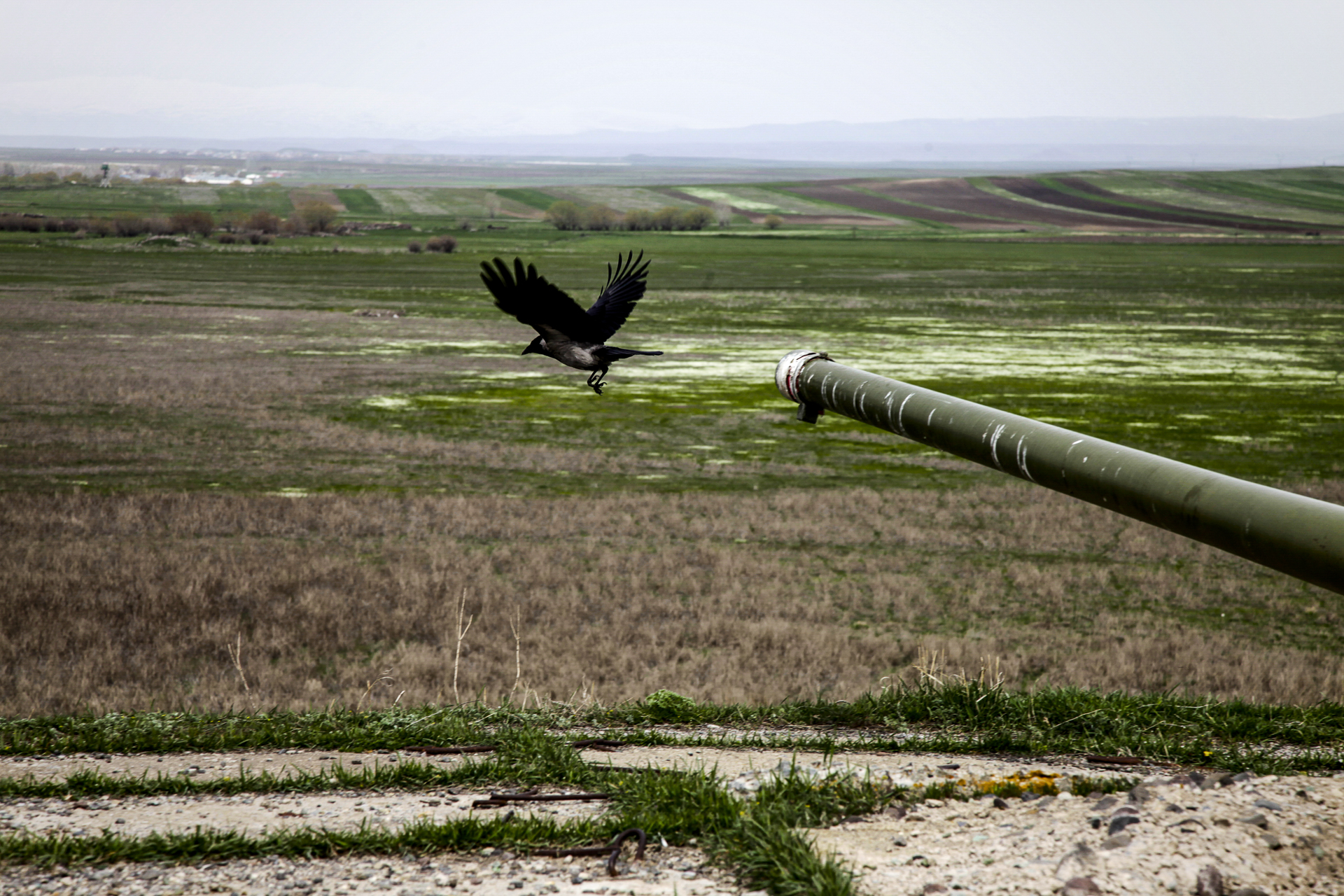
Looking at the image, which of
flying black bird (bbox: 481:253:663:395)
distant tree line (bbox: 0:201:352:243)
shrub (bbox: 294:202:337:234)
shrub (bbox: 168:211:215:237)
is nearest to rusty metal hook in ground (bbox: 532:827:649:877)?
flying black bird (bbox: 481:253:663:395)

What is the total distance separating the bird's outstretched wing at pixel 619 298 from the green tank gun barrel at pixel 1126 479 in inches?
43.8

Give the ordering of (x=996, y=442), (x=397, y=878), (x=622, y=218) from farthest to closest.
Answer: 1. (x=622, y=218)
2. (x=397, y=878)
3. (x=996, y=442)

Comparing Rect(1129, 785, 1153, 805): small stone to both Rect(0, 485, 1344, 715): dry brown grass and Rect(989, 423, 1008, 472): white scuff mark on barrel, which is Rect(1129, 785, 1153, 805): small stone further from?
Rect(0, 485, 1344, 715): dry brown grass

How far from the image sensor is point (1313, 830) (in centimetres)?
544

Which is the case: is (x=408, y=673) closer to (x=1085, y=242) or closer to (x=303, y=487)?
(x=303, y=487)

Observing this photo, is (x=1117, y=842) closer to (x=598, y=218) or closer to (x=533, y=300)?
(x=533, y=300)

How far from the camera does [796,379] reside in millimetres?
5781

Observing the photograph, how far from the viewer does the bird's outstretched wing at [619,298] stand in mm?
5113

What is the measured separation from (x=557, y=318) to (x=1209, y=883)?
4.06 meters

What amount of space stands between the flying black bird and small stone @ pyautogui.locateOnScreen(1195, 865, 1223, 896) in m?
3.58

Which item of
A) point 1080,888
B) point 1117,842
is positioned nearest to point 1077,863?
point 1080,888

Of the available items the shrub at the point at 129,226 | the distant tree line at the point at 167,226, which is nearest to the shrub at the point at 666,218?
the distant tree line at the point at 167,226

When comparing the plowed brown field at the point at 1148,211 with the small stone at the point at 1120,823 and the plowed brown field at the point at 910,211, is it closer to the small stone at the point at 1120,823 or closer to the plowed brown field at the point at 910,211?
the plowed brown field at the point at 910,211

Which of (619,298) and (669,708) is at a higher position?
(619,298)
